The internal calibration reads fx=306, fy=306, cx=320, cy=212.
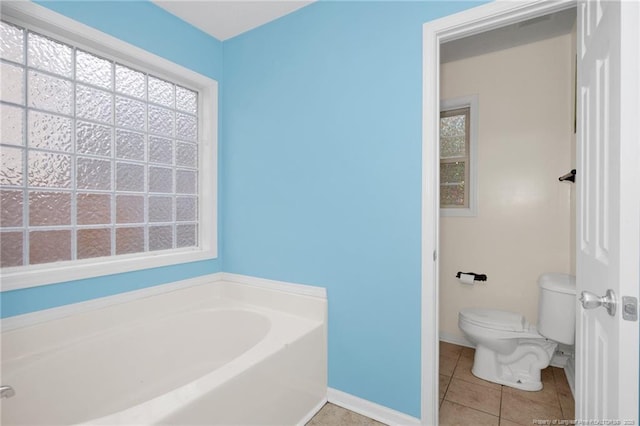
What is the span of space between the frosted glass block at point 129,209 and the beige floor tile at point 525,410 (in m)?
2.47

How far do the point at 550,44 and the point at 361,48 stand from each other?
1613 mm

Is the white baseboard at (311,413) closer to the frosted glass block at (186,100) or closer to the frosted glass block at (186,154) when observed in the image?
the frosted glass block at (186,154)

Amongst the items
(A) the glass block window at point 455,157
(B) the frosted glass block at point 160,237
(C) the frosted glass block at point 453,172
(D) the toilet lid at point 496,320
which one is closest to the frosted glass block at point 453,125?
(A) the glass block window at point 455,157

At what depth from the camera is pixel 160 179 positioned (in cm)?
207

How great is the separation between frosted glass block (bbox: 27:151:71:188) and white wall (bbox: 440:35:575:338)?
276cm

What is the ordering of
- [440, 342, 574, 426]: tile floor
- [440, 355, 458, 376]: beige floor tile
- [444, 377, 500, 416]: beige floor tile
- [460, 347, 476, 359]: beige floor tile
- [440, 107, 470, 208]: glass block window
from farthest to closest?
[440, 107, 470, 208]: glass block window, [460, 347, 476, 359]: beige floor tile, [440, 355, 458, 376]: beige floor tile, [444, 377, 500, 416]: beige floor tile, [440, 342, 574, 426]: tile floor

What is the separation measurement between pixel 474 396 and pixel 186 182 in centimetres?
242

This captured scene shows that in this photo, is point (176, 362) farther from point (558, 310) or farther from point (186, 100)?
point (558, 310)

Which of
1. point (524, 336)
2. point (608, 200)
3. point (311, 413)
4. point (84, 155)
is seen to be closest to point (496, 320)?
point (524, 336)

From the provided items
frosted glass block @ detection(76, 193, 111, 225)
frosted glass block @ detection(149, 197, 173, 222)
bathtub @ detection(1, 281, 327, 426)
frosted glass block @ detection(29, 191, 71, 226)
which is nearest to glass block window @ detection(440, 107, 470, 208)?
bathtub @ detection(1, 281, 327, 426)

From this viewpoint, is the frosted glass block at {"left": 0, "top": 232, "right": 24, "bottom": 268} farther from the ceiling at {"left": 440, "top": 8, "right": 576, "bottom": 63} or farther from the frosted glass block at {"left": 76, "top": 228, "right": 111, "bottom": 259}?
the ceiling at {"left": 440, "top": 8, "right": 576, "bottom": 63}

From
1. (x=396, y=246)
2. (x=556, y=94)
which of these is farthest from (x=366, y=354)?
(x=556, y=94)

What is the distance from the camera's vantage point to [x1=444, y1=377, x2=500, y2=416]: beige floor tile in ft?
6.02

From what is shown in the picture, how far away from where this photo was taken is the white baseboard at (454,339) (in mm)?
2654
